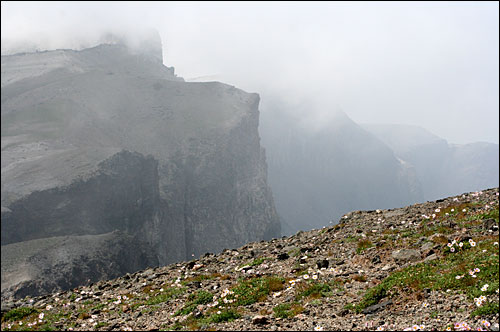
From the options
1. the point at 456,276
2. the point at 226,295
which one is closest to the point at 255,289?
the point at 226,295

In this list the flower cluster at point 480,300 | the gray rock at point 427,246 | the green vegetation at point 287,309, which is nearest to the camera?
the flower cluster at point 480,300

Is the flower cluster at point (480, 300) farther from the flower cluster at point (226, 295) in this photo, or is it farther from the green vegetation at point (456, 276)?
the flower cluster at point (226, 295)

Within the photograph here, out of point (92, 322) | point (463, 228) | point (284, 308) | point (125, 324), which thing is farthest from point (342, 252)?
point (92, 322)

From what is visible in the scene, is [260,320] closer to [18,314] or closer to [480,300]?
[480,300]

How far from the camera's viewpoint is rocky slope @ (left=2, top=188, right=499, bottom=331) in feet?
43.6

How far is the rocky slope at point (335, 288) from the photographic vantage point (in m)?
13.3

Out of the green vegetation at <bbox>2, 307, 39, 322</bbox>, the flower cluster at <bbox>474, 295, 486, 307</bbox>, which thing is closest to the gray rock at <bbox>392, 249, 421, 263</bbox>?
the flower cluster at <bbox>474, 295, 486, 307</bbox>

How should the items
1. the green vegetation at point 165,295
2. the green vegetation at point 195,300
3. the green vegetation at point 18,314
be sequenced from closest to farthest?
the green vegetation at point 195,300
the green vegetation at point 165,295
the green vegetation at point 18,314

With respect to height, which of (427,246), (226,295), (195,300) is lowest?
(195,300)

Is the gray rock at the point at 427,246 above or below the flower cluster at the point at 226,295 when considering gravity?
above

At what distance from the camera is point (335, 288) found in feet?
56.4

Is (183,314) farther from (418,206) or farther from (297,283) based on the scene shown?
(418,206)

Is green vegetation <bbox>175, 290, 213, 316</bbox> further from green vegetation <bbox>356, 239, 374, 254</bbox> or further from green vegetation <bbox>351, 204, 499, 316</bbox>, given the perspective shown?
green vegetation <bbox>356, 239, 374, 254</bbox>

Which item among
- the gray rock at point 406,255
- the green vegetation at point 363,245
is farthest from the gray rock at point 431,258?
the green vegetation at point 363,245
